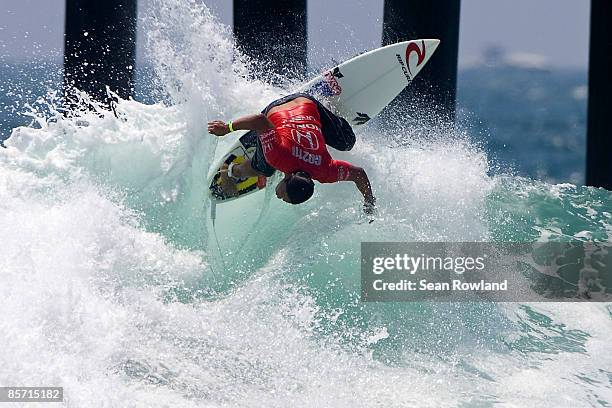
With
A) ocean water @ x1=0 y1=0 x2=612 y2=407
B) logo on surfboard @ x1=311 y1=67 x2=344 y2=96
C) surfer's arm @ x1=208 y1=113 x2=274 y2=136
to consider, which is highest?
logo on surfboard @ x1=311 y1=67 x2=344 y2=96

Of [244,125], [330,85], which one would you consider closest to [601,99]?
[330,85]

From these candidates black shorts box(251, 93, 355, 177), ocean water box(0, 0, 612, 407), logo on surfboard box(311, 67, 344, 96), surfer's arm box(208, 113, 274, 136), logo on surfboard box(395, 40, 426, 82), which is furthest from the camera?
logo on surfboard box(395, 40, 426, 82)

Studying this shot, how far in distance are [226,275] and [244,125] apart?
37.8 inches

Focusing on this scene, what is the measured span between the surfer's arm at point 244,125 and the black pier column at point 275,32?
4.19 m

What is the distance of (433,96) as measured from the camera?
905 cm

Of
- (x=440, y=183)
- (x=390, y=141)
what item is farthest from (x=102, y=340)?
(x=390, y=141)

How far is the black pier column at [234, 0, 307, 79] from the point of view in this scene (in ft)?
29.1

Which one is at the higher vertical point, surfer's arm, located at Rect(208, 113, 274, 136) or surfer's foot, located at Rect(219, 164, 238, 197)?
surfer's arm, located at Rect(208, 113, 274, 136)

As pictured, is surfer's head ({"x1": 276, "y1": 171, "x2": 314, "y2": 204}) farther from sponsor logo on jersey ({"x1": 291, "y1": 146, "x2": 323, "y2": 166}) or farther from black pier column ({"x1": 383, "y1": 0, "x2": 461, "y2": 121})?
black pier column ({"x1": 383, "y1": 0, "x2": 461, "y2": 121})

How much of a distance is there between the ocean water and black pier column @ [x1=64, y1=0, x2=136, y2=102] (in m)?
1.90

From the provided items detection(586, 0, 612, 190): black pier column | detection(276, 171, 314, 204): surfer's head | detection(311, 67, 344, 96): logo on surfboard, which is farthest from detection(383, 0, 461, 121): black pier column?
detection(276, 171, 314, 204): surfer's head

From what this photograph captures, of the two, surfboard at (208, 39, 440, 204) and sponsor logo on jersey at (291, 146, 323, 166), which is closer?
sponsor logo on jersey at (291, 146, 323, 166)

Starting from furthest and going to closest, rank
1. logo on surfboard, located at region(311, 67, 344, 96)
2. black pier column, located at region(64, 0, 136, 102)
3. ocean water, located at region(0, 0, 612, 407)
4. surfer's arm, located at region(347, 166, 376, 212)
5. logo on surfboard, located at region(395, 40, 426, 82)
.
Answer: black pier column, located at region(64, 0, 136, 102) → logo on surfboard, located at region(395, 40, 426, 82) → logo on surfboard, located at region(311, 67, 344, 96) → surfer's arm, located at region(347, 166, 376, 212) → ocean water, located at region(0, 0, 612, 407)

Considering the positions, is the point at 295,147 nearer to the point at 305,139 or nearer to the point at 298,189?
the point at 305,139
